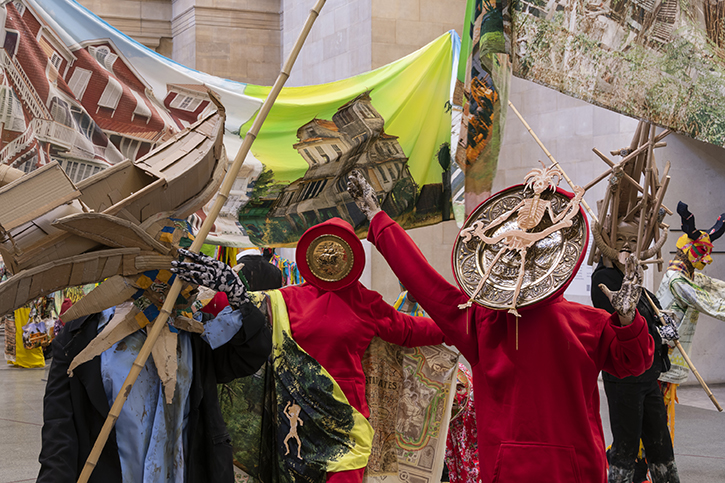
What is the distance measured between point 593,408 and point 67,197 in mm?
2207

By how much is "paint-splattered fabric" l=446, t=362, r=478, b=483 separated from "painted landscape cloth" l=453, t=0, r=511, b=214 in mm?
1734

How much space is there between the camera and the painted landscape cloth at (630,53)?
3295 mm

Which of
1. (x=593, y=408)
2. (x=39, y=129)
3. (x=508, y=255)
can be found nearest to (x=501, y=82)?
(x=508, y=255)

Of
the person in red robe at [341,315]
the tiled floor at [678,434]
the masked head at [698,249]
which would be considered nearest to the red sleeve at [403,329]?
the person in red robe at [341,315]

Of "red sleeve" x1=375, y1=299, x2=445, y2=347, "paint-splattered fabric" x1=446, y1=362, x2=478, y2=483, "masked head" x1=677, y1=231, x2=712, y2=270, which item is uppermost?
"masked head" x1=677, y1=231, x2=712, y2=270

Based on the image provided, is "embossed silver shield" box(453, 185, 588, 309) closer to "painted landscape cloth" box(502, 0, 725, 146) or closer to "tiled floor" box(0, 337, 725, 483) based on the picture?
"painted landscape cloth" box(502, 0, 725, 146)

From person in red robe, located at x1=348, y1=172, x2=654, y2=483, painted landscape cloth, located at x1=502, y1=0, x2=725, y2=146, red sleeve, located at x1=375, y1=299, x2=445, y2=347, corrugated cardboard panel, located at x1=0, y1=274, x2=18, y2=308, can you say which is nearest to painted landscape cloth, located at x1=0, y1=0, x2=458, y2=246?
red sleeve, located at x1=375, y1=299, x2=445, y2=347

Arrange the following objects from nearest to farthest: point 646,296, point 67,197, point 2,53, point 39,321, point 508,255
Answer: point 67,197 < point 508,255 < point 2,53 < point 646,296 < point 39,321

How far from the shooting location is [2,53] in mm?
4242

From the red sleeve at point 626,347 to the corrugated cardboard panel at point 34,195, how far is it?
209 cm

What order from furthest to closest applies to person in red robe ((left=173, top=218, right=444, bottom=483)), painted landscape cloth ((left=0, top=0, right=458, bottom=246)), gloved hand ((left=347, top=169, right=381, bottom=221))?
person in red robe ((left=173, top=218, right=444, bottom=483)) → painted landscape cloth ((left=0, top=0, right=458, bottom=246)) → gloved hand ((left=347, top=169, right=381, bottom=221))

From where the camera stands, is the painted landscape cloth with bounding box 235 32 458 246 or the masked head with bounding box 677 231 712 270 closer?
the painted landscape cloth with bounding box 235 32 458 246

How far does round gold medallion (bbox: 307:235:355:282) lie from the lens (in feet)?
15.6

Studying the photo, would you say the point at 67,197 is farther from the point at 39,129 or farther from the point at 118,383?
the point at 39,129
